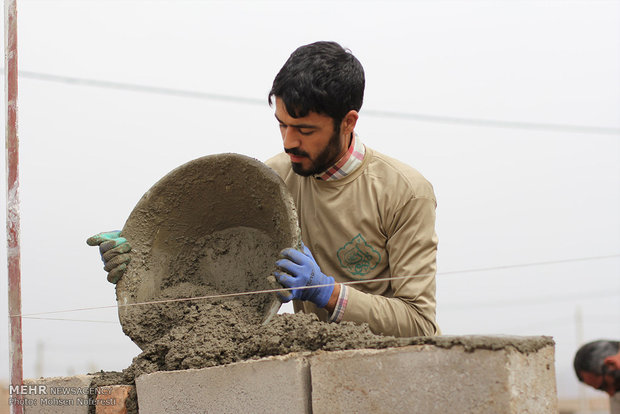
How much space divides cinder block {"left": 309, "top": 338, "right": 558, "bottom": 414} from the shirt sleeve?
0.54 m

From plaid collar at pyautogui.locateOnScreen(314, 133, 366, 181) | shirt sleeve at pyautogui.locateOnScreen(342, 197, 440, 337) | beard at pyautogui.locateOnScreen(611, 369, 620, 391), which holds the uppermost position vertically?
plaid collar at pyautogui.locateOnScreen(314, 133, 366, 181)

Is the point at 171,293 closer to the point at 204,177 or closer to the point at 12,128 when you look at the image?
the point at 204,177

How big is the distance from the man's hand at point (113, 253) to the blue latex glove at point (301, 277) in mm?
729

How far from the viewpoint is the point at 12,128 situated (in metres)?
2.93

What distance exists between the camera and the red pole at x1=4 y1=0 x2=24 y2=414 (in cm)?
284

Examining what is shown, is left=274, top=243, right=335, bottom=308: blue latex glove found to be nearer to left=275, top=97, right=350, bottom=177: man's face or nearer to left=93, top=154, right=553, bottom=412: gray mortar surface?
left=93, top=154, right=553, bottom=412: gray mortar surface

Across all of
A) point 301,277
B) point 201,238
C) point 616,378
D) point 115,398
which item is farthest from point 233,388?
point 616,378

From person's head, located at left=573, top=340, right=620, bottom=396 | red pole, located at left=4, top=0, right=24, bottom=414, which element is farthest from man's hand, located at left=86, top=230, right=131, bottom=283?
person's head, located at left=573, top=340, right=620, bottom=396

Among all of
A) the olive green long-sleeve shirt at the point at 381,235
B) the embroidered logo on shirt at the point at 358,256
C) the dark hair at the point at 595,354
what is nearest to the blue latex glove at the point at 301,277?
the olive green long-sleeve shirt at the point at 381,235

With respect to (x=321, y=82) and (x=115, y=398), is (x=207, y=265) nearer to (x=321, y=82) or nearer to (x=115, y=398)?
(x=115, y=398)

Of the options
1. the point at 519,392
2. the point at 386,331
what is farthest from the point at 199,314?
the point at 519,392

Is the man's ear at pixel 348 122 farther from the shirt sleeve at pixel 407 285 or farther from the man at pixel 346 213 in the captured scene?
the shirt sleeve at pixel 407 285

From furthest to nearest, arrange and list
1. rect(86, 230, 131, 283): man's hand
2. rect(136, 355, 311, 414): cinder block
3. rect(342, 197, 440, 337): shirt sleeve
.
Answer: rect(86, 230, 131, 283): man's hand
rect(342, 197, 440, 337): shirt sleeve
rect(136, 355, 311, 414): cinder block

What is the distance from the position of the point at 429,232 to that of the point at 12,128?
67.5 inches
